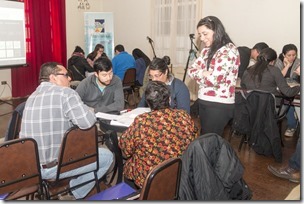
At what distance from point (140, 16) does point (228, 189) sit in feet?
19.4

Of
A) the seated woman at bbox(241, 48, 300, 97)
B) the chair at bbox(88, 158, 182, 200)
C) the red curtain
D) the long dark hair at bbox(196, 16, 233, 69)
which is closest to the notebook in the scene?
the chair at bbox(88, 158, 182, 200)

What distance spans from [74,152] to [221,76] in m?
1.13

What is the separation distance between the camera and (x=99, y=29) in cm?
718

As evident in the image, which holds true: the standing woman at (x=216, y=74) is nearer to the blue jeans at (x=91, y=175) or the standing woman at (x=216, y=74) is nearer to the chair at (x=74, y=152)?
the blue jeans at (x=91, y=175)

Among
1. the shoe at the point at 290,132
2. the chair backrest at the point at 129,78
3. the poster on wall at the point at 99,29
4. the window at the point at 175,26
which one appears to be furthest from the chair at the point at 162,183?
the poster on wall at the point at 99,29

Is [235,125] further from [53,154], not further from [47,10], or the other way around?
[47,10]

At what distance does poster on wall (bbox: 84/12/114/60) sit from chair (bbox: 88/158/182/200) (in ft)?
19.9

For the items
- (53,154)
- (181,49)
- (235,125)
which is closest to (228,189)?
(53,154)

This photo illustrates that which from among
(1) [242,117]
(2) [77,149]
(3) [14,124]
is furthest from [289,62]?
(3) [14,124]

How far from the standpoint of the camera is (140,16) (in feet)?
23.1

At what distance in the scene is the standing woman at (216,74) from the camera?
220 centimetres

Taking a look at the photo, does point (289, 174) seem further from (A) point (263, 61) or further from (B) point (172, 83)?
(B) point (172, 83)

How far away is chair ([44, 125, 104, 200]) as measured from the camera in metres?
1.83

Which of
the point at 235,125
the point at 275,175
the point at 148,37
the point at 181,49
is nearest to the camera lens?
the point at 275,175
